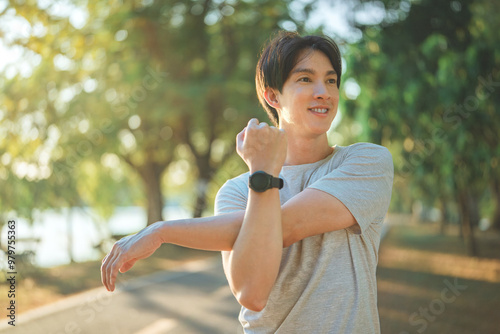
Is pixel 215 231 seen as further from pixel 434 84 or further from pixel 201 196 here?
pixel 201 196

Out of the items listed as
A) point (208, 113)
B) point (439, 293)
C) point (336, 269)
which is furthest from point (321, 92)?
point (208, 113)

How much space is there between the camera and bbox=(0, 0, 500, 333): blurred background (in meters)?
7.88

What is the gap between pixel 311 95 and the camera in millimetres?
1868

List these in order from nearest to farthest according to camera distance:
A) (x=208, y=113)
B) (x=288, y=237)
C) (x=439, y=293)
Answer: (x=288, y=237) < (x=439, y=293) < (x=208, y=113)

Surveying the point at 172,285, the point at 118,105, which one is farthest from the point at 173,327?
the point at 118,105

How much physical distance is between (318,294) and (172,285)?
9.83m

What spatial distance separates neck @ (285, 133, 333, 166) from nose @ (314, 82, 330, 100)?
0.16 m

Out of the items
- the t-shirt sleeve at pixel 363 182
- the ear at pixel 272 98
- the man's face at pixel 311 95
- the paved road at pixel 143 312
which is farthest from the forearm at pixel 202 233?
the paved road at pixel 143 312

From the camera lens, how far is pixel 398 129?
1037cm

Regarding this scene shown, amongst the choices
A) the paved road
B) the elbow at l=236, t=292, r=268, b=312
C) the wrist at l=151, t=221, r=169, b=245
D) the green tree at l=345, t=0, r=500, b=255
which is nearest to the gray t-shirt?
the elbow at l=236, t=292, r=268, b=312

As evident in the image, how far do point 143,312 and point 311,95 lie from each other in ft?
24.1

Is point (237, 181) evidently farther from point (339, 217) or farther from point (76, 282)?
point (76, 282)

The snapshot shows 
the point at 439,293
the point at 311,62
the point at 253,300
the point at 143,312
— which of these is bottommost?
the point at 439,293

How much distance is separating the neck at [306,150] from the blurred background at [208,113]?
5.18m
